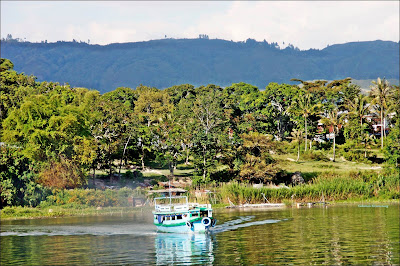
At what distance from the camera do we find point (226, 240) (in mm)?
52000

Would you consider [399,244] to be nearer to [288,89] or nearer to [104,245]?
[104,245]

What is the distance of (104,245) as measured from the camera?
51.3 metres

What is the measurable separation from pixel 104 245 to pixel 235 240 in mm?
11318

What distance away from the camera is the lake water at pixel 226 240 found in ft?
139

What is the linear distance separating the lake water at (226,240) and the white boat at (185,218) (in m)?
0.98

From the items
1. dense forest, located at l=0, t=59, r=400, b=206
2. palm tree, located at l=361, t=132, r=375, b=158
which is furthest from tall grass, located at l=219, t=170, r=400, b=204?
palm tree, located at l=361, t=132, r=375, b=158

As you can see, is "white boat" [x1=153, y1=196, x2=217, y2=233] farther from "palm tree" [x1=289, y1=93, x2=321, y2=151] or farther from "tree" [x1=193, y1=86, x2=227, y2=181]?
"palm tree" [x1=289, y1=93, x2=321, y2=151]

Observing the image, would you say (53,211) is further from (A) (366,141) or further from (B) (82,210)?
(A) (366,141)

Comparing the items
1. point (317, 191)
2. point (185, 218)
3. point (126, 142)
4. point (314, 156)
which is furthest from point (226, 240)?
point (314, 156)

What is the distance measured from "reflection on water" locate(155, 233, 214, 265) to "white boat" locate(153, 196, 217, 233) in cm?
74

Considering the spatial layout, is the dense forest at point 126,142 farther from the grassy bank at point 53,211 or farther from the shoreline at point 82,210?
the shoreline at point 82,210

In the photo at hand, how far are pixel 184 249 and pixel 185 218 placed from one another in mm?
9274

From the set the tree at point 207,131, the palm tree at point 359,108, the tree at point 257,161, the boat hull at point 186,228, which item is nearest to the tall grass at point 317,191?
the tree at point 257,161

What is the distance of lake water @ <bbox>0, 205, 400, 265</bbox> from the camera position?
139 feet
